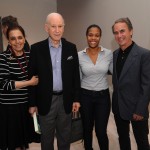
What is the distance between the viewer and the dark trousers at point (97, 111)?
84.4 inches

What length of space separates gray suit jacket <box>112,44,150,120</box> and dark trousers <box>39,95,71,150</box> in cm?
53

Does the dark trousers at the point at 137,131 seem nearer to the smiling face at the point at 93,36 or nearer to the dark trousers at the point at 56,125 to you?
the dark trousers at the point at 56,125

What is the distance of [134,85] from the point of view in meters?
1.84

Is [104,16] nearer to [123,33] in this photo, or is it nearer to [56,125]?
[123,33]

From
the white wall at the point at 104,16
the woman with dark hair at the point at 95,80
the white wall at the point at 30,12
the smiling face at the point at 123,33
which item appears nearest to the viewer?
the smiling face at the point at 123,33

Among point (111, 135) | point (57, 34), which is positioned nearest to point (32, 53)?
point (57, 34)

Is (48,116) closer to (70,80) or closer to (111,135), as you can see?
→ (70,80)

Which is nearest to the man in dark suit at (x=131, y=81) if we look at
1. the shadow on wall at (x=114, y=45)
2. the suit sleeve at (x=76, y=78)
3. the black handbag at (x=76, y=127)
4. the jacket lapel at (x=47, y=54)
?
the suit sleeve at (x=76, y=78)

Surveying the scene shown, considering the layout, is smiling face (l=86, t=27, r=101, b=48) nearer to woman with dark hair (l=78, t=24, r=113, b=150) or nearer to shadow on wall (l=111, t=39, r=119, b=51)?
woman with dark hair (l=78, t=24, r=113, b=150)

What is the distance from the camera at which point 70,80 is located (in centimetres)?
191

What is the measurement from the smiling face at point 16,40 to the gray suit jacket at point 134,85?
910mm

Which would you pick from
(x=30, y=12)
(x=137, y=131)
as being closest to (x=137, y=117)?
(x=137, y=131)

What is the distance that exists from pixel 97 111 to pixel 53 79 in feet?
2.09

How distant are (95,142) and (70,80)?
1287 mm
